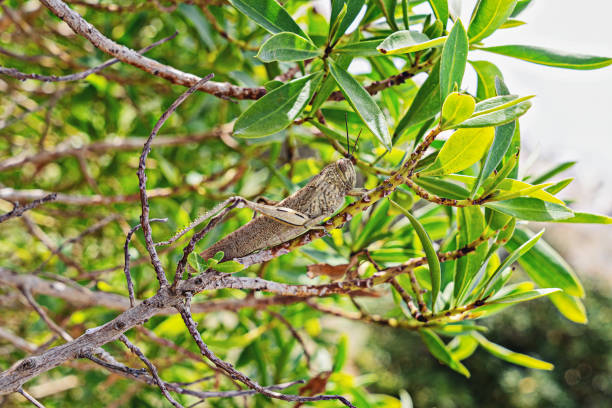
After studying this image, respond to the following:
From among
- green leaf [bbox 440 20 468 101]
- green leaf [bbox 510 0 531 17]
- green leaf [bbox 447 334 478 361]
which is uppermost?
green leaf [bbox 510 0 531 17]

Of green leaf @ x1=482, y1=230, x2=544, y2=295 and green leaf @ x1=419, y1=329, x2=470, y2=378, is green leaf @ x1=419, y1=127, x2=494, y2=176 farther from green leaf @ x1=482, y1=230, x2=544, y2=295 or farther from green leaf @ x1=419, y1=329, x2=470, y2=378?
green leaf @ x1=419, y1=329, x2=470, y2=378

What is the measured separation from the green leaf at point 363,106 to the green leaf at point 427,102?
0.10 meters

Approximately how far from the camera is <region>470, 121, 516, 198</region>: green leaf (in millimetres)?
505

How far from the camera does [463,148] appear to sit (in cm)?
48

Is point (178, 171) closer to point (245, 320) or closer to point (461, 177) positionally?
point (245, 320)

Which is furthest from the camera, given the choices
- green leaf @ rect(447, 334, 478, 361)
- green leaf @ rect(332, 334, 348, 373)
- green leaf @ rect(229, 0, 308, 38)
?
green leaf @ rect(332, 334, 348, 373)

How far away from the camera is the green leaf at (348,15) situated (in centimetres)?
56

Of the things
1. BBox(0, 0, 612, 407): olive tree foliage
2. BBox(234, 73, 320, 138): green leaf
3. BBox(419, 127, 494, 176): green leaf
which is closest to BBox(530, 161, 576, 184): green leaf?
BBox(0, 0, 612, 407): olive tree foliage

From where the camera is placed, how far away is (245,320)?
1.25 m

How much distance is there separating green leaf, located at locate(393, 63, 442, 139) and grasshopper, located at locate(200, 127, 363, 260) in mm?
116

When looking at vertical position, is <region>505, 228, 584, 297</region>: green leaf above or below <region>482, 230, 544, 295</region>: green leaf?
below

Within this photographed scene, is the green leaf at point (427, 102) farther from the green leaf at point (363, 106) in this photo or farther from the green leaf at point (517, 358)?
the green leaf at point (517, 358)

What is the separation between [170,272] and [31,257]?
882mm

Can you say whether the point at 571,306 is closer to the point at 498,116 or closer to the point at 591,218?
the point at 591,218
